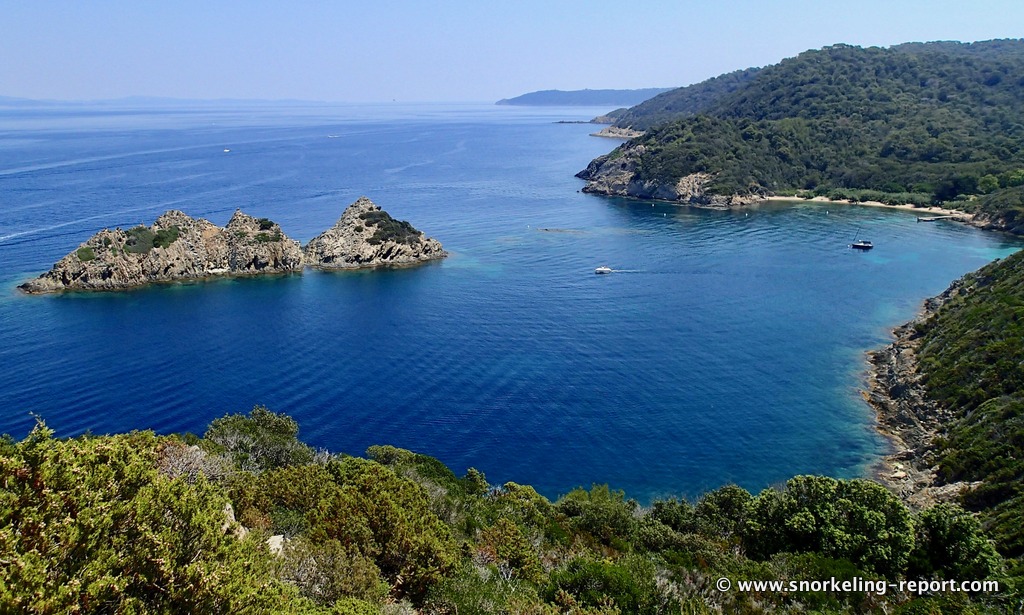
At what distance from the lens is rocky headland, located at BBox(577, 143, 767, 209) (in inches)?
5054

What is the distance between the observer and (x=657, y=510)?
28.6 metres

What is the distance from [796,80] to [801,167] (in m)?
53.7

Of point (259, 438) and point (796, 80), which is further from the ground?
point (796, 80)

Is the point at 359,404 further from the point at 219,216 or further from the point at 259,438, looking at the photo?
the point at 219,216

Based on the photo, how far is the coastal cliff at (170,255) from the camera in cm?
7019

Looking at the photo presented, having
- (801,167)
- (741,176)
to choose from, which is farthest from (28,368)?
(801,167)

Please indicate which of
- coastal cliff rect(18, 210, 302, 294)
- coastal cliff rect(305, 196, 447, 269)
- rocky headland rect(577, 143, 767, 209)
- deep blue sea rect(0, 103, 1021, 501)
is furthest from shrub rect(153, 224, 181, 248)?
rocky headland rect(577, 143, 767, 209)

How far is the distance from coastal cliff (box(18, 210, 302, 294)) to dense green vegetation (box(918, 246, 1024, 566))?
68857mm

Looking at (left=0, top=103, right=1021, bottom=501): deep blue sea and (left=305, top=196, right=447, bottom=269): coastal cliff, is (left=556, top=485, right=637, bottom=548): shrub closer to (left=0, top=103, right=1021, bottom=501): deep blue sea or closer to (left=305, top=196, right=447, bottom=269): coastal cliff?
(left=0, top=103, right=1021, bottom=501): deep blue sea

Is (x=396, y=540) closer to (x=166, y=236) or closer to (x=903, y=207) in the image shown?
(x=166, y=236)

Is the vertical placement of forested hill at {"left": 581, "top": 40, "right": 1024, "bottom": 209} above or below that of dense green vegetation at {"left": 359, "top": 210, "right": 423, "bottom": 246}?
above

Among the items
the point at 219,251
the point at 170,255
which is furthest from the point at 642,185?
the point at 170,255

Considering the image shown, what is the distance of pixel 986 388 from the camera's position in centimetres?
4012

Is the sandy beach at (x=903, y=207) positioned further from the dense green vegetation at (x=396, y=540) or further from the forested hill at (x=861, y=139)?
the dense green vegetation at (x=396, y=540)
